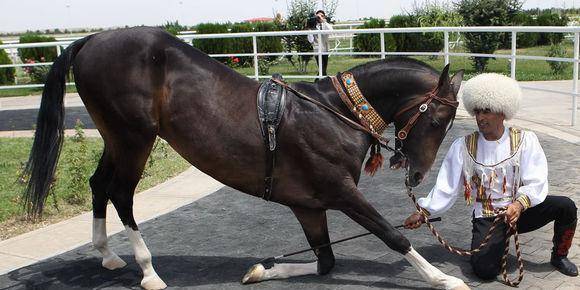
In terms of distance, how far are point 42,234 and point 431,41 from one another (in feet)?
63.9

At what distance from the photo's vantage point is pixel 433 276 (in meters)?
3.92

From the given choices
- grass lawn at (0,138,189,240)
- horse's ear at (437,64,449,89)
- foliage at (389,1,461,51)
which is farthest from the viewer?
foliage at (389,1,461,51)

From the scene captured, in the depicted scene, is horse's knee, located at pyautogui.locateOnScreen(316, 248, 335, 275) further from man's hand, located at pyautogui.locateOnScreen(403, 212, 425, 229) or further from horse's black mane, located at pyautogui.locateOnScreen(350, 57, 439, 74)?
horse's black mane, located at pyautogui.locateOnScreen(350, 57, 439, 74)

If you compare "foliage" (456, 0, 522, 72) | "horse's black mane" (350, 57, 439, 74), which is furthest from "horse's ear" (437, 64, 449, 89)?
"foliage" (456, 0, 522, 72)

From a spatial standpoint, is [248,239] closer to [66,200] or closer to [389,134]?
[66,200]

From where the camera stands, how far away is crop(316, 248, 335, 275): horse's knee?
4359 millimetres

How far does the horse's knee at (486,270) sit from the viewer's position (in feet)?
13.5

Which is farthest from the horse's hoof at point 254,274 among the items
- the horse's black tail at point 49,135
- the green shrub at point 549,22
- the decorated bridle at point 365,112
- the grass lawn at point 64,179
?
the green shrub at point 549,22

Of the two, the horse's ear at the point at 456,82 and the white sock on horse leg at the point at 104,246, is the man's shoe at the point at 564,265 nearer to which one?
the horse's ear at the point at 456,82

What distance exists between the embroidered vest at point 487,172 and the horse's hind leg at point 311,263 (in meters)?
1.01

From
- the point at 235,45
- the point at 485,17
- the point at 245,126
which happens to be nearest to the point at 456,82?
the point at 245,126

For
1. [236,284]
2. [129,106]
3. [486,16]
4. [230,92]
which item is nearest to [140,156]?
[129,106]

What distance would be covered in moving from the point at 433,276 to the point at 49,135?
9.40 feet

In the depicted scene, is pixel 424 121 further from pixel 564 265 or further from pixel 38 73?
pixel 38 73
